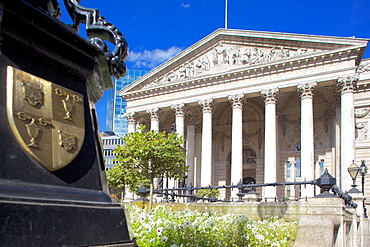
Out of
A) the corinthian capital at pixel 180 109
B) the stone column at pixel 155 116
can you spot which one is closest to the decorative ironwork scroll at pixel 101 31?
the corinthian capital at pixel 180 109

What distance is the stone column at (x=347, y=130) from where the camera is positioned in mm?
27575

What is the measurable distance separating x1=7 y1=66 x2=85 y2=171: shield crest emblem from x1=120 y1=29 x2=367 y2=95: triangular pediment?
30286 mm

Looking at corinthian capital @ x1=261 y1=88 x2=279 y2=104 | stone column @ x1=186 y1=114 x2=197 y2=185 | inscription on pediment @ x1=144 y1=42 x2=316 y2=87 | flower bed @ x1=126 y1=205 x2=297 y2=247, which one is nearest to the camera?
flower bed @ x1=126 y1=205 x2=297 y2=247

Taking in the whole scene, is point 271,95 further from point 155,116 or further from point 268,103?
point 155,116

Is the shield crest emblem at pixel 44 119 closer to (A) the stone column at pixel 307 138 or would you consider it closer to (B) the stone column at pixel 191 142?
(A) the stone column at pixel 307 138

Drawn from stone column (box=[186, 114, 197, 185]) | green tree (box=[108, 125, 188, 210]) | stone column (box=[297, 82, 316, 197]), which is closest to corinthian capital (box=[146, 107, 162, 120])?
stone column (box=[186, 114, 197, 185])

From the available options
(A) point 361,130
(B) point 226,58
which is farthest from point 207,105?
(A) point 361,130

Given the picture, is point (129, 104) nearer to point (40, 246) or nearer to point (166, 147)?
point (166, 147)

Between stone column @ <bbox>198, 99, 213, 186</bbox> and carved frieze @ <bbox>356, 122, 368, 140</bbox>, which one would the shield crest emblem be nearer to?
stone column @ <bbox>198, 99, 213, 186</bbox>

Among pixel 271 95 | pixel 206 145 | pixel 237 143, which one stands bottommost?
pixel 206 145

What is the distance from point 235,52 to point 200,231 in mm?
30272

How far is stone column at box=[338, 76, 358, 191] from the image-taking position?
90.5ft

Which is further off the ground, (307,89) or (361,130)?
(307,89)

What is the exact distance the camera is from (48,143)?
101 inches
